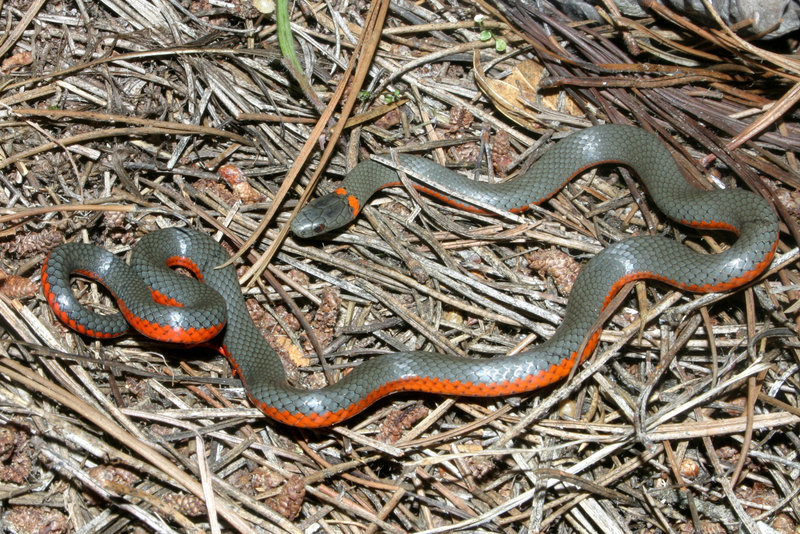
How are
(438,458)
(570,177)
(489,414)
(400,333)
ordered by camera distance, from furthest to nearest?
(570,177) < (400,333) < (489,414) < (438,458)

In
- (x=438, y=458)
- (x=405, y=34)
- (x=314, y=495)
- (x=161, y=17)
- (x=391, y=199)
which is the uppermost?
(x=405, y=34)

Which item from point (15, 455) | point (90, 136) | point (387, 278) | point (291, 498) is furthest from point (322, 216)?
point (15, 455)

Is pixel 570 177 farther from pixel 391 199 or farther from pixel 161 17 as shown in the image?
pixel 161 17

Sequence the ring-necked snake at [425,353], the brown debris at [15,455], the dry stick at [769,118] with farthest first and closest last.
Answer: the dry stick at [769,118]
the ring-necked snake at [425,353]
the brown debris at [15,455]

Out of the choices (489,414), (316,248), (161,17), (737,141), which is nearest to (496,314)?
(489,414)

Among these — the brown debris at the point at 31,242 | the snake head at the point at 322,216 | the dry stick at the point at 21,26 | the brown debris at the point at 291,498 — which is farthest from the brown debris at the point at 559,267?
the dry stick at the point at 21,26

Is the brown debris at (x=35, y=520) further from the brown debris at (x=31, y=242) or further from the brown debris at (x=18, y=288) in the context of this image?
the brown debris at (x=31, y=242)

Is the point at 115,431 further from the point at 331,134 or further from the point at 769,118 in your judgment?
the point at 769,118
